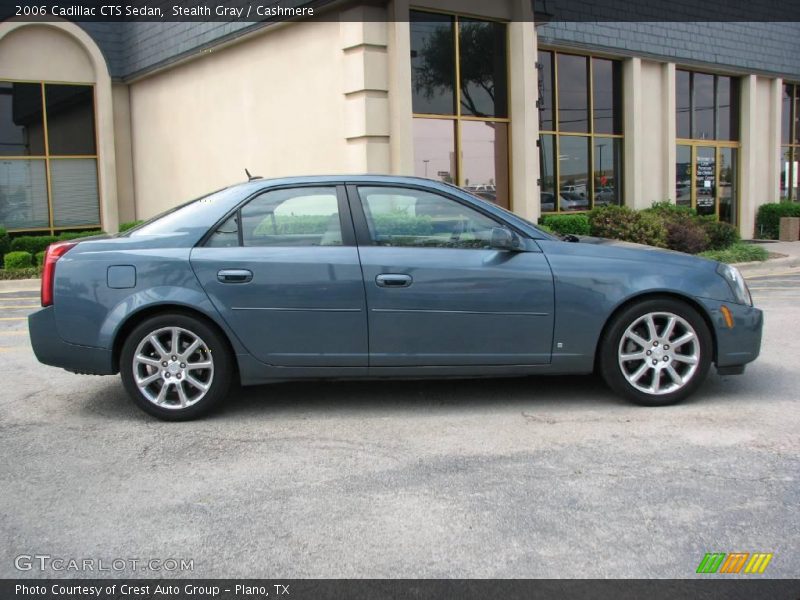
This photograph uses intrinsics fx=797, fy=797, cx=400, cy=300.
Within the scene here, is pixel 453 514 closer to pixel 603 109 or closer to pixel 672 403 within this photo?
pixel 672 403

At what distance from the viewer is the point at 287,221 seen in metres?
5.33

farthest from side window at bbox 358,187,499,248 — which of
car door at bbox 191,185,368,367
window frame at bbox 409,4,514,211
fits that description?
window frame at bbox 409,4,514,211

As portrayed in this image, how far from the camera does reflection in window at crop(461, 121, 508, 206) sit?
14.0 meters

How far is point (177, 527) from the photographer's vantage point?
360 cm

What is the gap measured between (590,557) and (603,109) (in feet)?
51.1

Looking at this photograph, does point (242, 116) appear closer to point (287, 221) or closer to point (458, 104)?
point (458, 104)

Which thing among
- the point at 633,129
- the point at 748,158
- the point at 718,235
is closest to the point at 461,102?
the point at 633,129

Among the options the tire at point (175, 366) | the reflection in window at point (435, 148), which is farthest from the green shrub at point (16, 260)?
the tire at point (175, 366)

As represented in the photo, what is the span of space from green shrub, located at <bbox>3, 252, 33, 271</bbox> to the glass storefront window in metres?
7.96

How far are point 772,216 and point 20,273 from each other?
1760 centimetres

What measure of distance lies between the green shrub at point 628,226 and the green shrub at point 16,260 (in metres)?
10.8

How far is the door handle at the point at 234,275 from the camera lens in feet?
16.8

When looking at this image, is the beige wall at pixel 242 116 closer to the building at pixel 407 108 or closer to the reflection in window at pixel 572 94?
the building at pixel 407 108

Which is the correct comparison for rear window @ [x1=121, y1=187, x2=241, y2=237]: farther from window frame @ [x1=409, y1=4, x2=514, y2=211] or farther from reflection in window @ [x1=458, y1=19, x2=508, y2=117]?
reflection in window @ [x1=458, y1=19, x2=508, y2=117]
